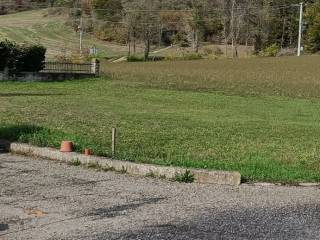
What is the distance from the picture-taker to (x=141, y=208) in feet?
23.4

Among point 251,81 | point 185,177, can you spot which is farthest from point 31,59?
point 185,177

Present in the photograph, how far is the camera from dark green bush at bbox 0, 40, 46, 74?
37.9 m

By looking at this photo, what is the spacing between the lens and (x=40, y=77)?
38.2 metres

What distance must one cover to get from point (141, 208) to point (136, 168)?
6.86 ft

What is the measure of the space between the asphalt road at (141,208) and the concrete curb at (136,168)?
0.21 meters

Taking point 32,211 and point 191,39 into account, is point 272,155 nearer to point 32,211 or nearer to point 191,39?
point 32,211

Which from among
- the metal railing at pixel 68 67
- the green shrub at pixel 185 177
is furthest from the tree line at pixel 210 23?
the green shrub at pixel 185 177

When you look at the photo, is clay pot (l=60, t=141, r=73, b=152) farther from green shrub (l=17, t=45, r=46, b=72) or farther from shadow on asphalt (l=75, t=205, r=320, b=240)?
green shrub (l=17, t=45, r=46, b=72)

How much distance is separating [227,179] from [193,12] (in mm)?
123618

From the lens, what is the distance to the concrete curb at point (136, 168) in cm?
862

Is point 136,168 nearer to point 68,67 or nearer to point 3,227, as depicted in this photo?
point 3,227

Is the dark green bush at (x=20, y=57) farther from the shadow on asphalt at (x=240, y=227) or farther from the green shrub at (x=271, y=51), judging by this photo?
the green shrub at (x=271, y=51)

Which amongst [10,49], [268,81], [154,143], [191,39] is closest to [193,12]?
[191,39]

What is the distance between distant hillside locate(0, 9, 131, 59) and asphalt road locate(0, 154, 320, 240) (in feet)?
355
